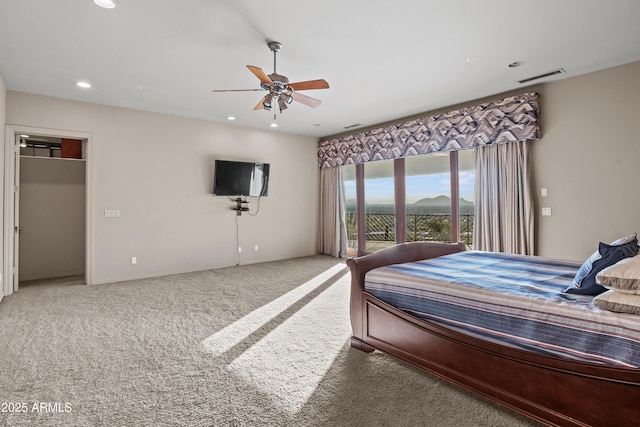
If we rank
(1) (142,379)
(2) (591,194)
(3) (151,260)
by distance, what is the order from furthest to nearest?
1. (3) (151,260)
2. (2) (591,194)
3. (1) (142,379)

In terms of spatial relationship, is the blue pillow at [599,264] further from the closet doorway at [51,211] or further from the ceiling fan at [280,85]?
the closet doorway at [51,211]

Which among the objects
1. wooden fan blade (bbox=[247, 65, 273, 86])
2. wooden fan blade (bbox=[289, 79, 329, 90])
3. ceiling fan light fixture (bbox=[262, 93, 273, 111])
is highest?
wooden fan blade (bbox=[247, 65, 273, 86])

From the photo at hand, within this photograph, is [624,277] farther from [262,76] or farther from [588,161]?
[588,161]

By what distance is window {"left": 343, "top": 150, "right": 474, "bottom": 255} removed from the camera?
5.20m

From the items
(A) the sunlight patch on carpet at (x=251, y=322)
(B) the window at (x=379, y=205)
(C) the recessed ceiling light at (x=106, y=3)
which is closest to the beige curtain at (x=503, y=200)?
(B) the window at (x=379, y=205)

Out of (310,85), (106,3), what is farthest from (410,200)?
(106,3)

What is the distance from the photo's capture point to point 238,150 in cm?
634

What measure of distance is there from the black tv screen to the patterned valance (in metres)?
1.62

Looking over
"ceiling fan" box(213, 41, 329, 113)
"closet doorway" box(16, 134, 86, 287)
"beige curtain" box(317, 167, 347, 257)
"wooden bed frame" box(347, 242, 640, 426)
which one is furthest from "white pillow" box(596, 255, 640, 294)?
"closet doorway" box(16, 134, 86, 287)

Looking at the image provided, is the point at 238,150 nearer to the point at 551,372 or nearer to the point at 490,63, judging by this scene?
the point at 490,63

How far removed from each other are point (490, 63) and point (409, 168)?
255 centimetres

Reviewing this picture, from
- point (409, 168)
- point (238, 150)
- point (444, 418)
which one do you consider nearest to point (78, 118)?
point (238, 150)

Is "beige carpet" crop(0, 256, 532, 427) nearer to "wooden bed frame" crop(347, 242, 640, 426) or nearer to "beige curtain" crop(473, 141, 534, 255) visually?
"wooden bed frame" crop(347, 242, 640, 426)

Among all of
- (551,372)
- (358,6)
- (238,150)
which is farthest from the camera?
(238,150)
